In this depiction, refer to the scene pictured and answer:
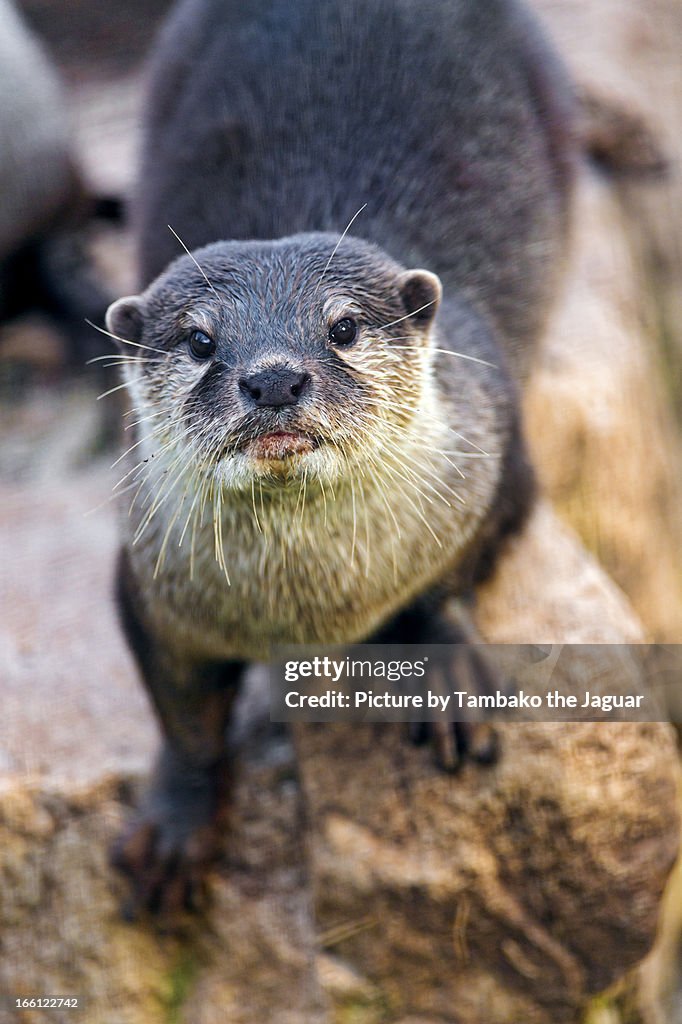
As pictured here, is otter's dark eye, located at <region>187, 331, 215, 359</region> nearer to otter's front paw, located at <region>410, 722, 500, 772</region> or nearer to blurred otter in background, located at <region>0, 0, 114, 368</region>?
otter's front paw, located at <region>410, 722, 500, 772</region>

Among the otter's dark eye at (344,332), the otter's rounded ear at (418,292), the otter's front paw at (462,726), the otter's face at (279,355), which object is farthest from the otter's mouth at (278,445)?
→ the otter's front paw at (462,726)

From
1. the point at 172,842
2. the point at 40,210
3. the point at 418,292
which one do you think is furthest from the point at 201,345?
the point at 40,210

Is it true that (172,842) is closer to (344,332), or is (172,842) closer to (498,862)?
(498,862)

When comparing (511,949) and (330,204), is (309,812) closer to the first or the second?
(511,949)

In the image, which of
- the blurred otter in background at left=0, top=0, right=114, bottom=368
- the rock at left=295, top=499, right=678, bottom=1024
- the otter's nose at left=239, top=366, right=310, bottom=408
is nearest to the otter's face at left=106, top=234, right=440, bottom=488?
the otter's nose at left=239, top=366, right=310, bottom=408

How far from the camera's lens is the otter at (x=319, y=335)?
1.54 m

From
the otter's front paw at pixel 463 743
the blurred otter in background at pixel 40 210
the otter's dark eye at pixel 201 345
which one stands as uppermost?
the blurred otter in background at pixel 40 210

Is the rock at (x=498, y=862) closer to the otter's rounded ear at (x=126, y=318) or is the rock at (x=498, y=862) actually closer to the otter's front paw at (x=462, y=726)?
the otter's front paw at (x=462, y=726)

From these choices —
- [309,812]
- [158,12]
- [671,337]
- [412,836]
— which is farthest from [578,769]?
[158,12]

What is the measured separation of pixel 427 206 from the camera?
84.2 inches

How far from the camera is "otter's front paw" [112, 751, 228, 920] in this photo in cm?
200

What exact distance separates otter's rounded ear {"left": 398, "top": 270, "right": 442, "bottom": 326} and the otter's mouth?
0.34 metres

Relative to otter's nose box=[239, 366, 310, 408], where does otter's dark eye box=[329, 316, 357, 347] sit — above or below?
above

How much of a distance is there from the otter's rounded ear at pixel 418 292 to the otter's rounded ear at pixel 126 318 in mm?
368
